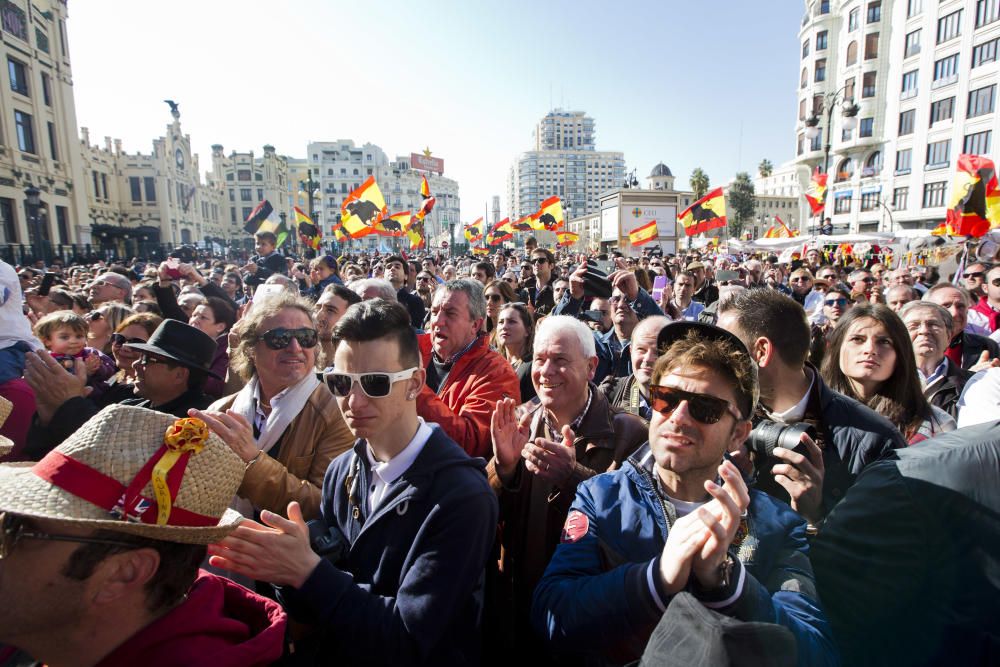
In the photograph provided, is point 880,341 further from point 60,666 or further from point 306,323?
point 60,666

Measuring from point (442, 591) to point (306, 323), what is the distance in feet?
6.14

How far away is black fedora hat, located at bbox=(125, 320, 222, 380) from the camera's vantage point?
3100 mm

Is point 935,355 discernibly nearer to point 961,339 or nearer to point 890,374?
point 890,374

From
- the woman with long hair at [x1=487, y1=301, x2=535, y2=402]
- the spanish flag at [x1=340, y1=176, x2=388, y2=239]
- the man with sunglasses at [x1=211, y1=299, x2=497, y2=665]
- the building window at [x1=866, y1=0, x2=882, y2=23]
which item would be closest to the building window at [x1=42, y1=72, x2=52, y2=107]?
the spanish flag at [x1=340, y1=176, x2=388, y2=239]

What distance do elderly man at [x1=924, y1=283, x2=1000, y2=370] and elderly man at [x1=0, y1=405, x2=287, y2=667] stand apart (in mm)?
5692

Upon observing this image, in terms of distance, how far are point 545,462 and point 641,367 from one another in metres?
1.52

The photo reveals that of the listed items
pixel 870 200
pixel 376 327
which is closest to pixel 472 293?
pixel 376 327

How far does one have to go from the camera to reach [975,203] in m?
11.7

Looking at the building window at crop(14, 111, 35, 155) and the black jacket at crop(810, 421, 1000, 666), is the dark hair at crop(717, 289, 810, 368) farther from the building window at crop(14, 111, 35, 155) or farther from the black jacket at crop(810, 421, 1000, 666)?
the building window at crop(14, 111, 35, 155)

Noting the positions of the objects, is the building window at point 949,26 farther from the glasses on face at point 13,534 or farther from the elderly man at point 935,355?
the glasses on face at point 13,534

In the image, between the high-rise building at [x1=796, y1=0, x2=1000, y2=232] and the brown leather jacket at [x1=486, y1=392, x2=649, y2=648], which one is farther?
the high-rise building at [x1=796, y1=0, x2=1000, y2=232]

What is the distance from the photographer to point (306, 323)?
312 cm

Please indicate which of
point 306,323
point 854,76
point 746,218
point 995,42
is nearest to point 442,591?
point 306,323

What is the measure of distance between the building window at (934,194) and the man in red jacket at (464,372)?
51.7m
